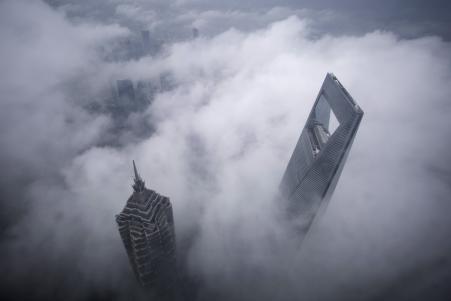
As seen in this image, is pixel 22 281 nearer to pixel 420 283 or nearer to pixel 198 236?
pixel 198 236

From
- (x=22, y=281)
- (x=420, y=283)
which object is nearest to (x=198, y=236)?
(x=22, y=281)

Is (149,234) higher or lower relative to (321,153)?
higher

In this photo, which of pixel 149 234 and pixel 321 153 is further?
pixel 149 234

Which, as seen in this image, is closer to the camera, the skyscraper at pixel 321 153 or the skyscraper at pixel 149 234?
the skyscraper at pixel 321 153
